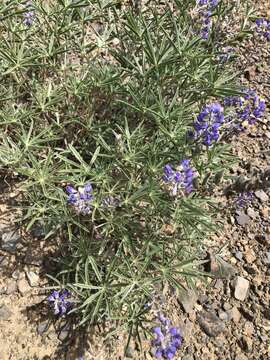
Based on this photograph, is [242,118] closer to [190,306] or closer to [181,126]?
[181,126]

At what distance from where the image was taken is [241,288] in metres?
2.85

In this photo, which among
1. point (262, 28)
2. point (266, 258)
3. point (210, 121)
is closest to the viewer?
point (210, 121)

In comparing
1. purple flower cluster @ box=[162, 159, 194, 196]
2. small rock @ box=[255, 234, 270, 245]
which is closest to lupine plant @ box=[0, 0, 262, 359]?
purple flower cluster @ box=[162, 159, 194, 196]

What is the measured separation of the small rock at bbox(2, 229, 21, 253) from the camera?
2.84 m

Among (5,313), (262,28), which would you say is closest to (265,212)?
(262,28)

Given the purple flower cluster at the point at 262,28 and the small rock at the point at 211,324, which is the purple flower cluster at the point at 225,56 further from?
the small rock at the point at 211,324

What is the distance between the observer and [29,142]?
2566 millimetres

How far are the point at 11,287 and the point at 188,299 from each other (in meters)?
1.07

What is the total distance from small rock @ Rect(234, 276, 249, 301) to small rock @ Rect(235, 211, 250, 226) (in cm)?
39

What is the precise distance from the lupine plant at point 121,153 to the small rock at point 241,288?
37cm

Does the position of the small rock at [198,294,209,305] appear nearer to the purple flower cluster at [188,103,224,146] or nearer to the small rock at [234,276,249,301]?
the small rock at [234,276,249,301]

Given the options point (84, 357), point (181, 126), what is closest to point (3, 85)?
point (181, 126)

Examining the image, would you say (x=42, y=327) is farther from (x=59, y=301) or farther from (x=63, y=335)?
(x=59, y=301)

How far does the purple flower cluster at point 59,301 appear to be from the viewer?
2.49 meters
